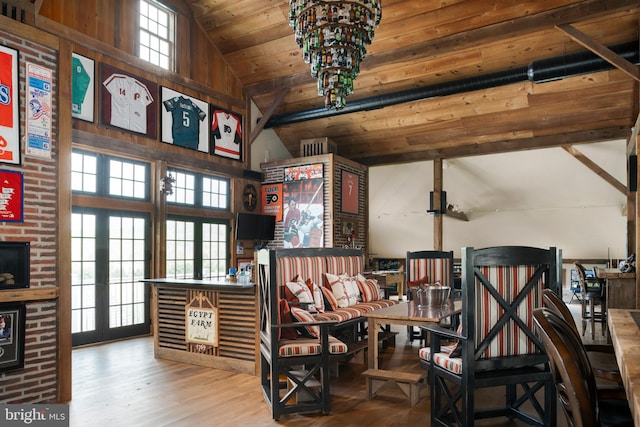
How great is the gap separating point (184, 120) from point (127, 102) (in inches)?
43.7

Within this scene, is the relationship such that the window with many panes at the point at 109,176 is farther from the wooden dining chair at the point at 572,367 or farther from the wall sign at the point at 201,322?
the wooden dining chair at the point at 572,367

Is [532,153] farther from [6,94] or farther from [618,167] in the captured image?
[6,94]

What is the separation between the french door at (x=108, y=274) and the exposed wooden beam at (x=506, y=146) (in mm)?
5235

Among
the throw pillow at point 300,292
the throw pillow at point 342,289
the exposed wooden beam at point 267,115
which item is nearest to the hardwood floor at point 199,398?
the throw pillow at point 342,289

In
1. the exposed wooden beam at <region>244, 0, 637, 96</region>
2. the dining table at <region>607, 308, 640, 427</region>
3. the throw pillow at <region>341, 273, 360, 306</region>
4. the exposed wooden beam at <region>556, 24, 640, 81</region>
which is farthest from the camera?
the exposed wooden beam at <region>556, 24, 640, 81</region>

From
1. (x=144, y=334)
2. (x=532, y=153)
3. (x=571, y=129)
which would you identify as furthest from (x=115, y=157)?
(x=532, y=153)

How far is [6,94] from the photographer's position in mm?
3871

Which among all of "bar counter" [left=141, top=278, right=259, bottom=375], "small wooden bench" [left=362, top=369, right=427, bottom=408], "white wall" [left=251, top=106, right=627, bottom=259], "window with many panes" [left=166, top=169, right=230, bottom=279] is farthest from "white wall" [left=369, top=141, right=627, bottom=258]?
"small wooden bench" [left=362, top=369, right=427, bottom=408]

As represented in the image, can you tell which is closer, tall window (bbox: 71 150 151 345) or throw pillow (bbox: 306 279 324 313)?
throw pillow (bbox: 306 279 324 313)

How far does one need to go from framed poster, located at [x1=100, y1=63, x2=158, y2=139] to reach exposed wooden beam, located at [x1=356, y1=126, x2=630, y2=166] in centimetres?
470

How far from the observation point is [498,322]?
2.97 meters

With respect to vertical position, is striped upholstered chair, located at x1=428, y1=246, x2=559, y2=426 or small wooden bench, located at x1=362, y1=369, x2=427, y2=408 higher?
striped upholstered chair, located at x1=428, y1=246, x2=559, y2=426

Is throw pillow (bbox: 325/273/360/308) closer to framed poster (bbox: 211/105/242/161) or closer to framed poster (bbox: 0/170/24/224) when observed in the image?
framed poster (bbox: 0/170/24/224)

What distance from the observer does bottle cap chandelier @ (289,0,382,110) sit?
4309 mm
